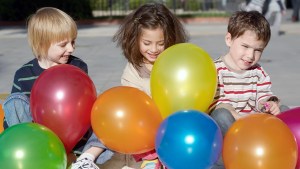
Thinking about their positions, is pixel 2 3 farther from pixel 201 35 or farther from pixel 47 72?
pixel 47 72

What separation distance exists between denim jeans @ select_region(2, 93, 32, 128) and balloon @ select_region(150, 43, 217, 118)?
3.01 ft

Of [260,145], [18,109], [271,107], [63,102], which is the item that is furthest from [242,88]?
[18,109]

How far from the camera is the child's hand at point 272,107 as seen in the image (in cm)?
388

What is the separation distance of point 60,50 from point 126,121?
3.08 feet

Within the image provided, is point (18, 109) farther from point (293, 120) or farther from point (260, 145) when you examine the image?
point (293, 120)

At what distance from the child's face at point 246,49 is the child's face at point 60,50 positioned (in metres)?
1.14

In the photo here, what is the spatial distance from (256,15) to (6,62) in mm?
6332

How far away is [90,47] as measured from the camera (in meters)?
11.5

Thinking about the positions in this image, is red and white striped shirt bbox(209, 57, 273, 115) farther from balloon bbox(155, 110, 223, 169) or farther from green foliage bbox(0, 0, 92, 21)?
green foliage bbox(0, 0, 92, 21)

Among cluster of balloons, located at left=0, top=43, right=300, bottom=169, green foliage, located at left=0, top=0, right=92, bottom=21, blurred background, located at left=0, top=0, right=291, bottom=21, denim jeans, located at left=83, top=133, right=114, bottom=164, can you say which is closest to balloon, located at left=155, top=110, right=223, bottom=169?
cluster of balloons, located at left=0, top=43, right=300, bottom=169

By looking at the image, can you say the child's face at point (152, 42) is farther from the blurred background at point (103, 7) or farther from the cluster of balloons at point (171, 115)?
the blurred background at point (103, 7)

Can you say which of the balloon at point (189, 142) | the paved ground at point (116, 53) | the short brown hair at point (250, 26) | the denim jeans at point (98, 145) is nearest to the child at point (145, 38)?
the short brown hair at point (250, 26)

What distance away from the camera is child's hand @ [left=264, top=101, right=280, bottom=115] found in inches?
153

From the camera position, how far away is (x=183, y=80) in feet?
11.1
